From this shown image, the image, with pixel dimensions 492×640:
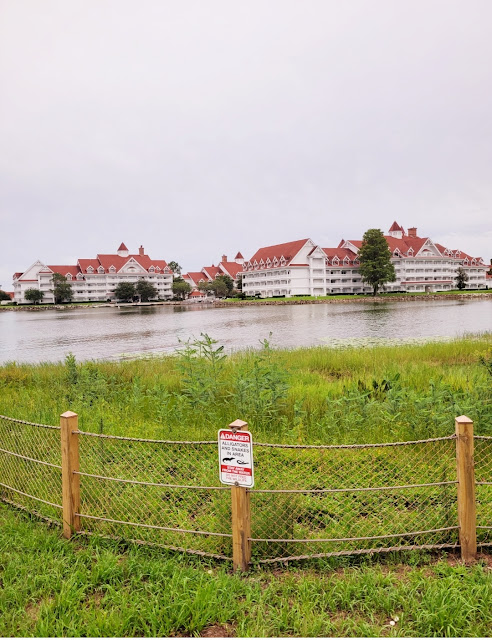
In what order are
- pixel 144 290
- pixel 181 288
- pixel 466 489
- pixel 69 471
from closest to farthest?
pixel 466 489
pixel 69 471
pixel 144 290
pixel 181 288

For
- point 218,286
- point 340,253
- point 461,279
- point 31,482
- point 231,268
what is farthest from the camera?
point 231,268

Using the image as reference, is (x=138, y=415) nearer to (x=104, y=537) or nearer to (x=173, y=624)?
(x=104, y=537)

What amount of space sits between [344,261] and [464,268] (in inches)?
1372

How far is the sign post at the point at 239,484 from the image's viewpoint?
460 centimetres

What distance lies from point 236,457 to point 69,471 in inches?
79.2

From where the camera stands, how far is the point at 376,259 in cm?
9850

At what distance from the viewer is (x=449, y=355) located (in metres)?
18.5

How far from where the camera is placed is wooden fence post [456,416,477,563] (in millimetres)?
4691

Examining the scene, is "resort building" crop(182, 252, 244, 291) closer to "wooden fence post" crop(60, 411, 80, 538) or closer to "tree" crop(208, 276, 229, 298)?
"tree" crop(208, 276, 229, 298)

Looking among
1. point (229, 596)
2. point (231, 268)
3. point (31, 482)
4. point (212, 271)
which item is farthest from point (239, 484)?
point (212, 271)

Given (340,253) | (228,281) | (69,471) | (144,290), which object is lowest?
(69,471)

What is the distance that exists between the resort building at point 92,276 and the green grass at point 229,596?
126 meters

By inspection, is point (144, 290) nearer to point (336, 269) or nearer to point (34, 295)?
point (34, 295)

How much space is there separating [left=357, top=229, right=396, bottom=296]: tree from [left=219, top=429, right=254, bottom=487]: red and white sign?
95.8m
